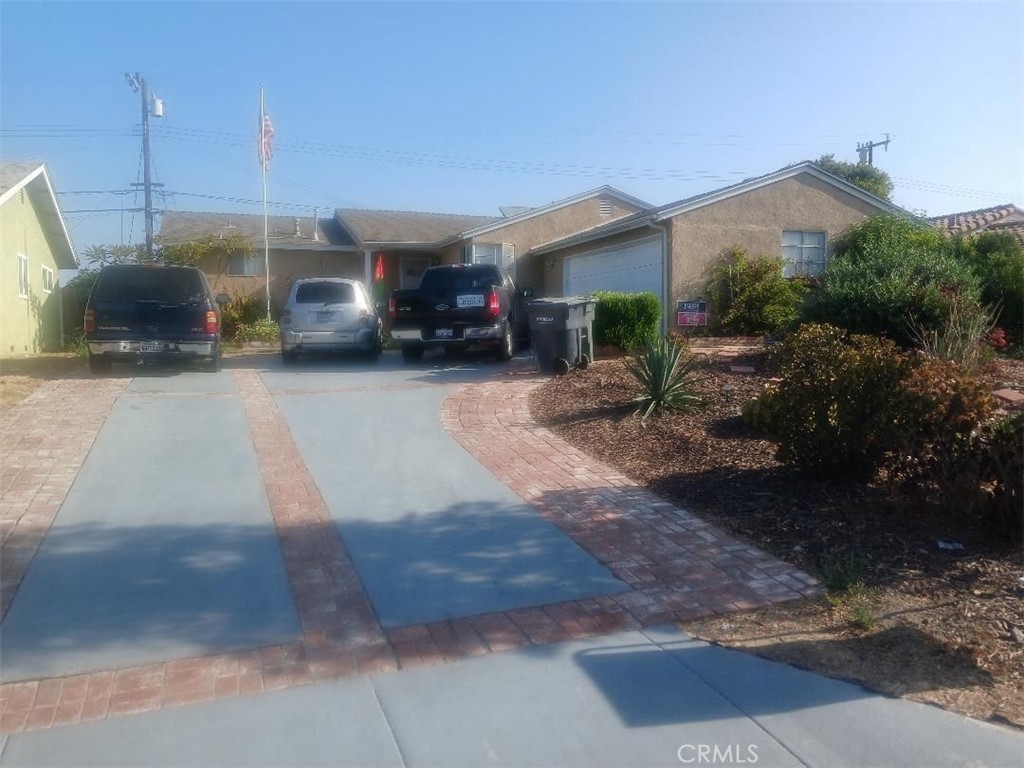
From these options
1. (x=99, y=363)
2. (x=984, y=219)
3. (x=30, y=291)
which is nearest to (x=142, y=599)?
(x=99, y=363)

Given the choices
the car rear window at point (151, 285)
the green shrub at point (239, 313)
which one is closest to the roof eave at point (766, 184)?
the car rear window at point (151, 285)

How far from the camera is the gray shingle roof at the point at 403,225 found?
92.2 ft

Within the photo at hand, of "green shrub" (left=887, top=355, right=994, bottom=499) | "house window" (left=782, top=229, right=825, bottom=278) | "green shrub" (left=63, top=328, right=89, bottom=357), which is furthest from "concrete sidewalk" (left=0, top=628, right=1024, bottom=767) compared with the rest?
"house window" (left=782, top=229, right=825, bottom=278)

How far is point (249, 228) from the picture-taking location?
2938 centimetres

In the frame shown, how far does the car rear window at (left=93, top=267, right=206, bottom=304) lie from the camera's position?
14.2 meters

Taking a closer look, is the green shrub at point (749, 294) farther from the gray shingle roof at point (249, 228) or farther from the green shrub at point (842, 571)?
the gray shingle roof at point (249, 228)

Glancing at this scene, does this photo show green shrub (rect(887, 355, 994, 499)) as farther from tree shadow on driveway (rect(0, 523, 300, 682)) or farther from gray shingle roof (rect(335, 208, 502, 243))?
gray shingle roof (rect(335, 208, 502, 243))

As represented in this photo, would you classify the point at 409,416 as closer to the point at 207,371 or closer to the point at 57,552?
the point at 57,552

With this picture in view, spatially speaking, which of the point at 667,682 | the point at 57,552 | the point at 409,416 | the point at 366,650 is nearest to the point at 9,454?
the point at 57,552

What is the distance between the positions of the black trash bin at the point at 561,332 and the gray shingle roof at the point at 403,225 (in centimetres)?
1470

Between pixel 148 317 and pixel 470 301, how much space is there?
5202mm

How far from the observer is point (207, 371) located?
15062 mm

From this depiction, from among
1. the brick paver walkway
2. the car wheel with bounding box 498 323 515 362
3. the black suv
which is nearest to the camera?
the brick paver walkway

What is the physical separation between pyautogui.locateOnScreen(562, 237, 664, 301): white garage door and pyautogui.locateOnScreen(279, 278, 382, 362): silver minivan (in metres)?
4.94
